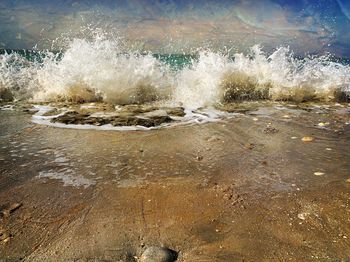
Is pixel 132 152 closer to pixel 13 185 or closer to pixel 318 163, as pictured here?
pixel 13 185

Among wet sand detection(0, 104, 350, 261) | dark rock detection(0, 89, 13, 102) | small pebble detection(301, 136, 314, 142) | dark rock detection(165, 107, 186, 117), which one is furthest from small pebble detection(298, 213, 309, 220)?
dark rock detection(0, 89, 13, 102)

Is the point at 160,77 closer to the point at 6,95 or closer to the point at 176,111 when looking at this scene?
the point at 176,111

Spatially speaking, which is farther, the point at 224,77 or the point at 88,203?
the point at 224,77

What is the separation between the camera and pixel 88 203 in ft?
9.11

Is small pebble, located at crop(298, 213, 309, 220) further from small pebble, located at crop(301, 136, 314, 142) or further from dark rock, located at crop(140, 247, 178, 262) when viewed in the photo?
small pebble, located at crop(301, 136, 314, 142)

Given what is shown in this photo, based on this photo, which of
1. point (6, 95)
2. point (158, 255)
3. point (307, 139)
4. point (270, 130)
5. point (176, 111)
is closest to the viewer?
point (158, 255)

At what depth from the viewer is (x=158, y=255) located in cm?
206

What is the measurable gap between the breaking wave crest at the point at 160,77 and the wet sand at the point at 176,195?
124 inches

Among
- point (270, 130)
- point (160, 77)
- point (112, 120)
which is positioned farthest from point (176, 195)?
point (160, 77)

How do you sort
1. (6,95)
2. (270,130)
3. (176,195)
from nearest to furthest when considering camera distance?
(176,195) < (270,130) < (6,95)

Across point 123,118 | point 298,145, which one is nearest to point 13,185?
point 123,118

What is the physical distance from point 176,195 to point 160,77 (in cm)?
583

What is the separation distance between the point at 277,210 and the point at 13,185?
2.32m

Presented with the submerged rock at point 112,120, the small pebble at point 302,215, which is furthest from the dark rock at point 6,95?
the small pebble at point 302,215
